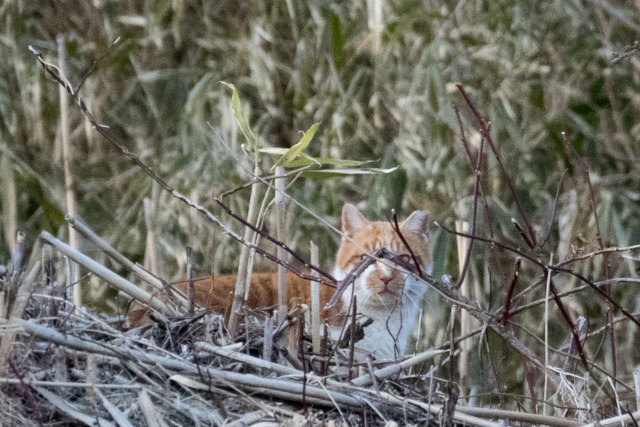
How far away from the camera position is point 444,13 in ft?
11.3

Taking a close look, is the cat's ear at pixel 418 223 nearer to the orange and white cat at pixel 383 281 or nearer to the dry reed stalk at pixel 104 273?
the orange and white cat at pixel 383 281

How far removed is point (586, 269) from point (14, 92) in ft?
7.85

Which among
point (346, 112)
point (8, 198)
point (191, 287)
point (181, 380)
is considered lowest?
point (181, 380)

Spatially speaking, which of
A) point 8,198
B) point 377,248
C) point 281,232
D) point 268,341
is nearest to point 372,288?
point 377,248

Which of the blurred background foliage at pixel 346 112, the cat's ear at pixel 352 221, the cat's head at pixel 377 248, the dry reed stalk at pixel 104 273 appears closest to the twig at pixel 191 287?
the dry reed stalk at pixel 104 273

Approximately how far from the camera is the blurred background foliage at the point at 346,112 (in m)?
3.16

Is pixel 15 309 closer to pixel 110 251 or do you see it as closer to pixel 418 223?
pixel 110 251

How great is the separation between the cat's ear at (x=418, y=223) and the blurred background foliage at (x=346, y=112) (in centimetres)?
28

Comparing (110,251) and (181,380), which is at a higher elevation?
(110,251)

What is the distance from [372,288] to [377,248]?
6.4 inches

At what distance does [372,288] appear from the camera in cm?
224

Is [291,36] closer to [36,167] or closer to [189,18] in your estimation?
[189,18]

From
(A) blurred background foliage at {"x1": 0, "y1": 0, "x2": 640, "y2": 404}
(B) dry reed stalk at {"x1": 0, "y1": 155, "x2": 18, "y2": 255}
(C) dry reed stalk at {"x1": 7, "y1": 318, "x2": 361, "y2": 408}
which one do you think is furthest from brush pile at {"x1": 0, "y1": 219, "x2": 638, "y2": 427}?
(B) dry reed stalk at {"x1": 0, "y1": 155, "x2": 18, "y2": 255}

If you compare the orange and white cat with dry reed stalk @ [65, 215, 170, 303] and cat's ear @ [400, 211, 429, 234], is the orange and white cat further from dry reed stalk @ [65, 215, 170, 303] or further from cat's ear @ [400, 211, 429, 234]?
dry reed stalk @ [65, 215, 170, 303]
